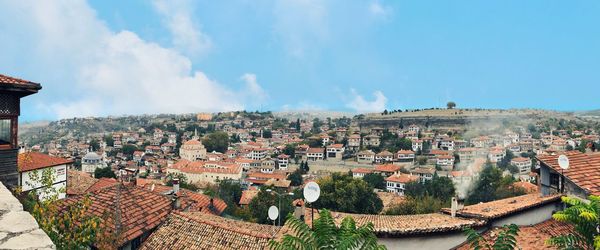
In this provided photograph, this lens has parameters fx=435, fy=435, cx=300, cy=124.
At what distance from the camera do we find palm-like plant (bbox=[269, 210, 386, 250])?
5172 millimetres

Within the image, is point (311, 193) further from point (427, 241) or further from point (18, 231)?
point (18, 231)

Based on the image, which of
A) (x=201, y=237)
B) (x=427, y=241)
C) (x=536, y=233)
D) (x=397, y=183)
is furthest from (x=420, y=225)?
(x=397, y=183)

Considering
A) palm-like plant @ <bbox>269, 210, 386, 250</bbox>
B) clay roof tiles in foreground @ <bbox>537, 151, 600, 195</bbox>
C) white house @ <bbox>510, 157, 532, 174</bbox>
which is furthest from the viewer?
white house @ <bbox>510, 157, 532, 174</bbox>

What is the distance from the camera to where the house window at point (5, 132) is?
795 cm

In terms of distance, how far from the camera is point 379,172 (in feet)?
253

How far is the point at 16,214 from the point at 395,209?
38922mm

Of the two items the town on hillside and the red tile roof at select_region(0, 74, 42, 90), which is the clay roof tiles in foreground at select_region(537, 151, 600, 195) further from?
the red tile roof at select_region(0, 74, 42, 90)

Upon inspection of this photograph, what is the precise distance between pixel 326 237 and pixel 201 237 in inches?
279

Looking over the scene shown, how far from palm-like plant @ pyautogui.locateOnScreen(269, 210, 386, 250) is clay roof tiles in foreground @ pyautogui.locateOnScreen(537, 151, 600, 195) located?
721 centimetres

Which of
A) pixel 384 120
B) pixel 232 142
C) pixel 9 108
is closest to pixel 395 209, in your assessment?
pixel 9 108

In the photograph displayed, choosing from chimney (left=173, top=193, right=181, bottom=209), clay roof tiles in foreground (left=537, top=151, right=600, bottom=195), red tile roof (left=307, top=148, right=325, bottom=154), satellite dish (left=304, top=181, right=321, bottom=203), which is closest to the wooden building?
satellite dish (left=304, top=181, right=321, bottom=203)

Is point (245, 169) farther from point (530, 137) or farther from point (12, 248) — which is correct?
point (12, 248)

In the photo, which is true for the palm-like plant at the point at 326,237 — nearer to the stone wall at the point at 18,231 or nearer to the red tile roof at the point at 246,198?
the stone wall at the point at 18,231

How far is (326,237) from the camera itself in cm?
542
